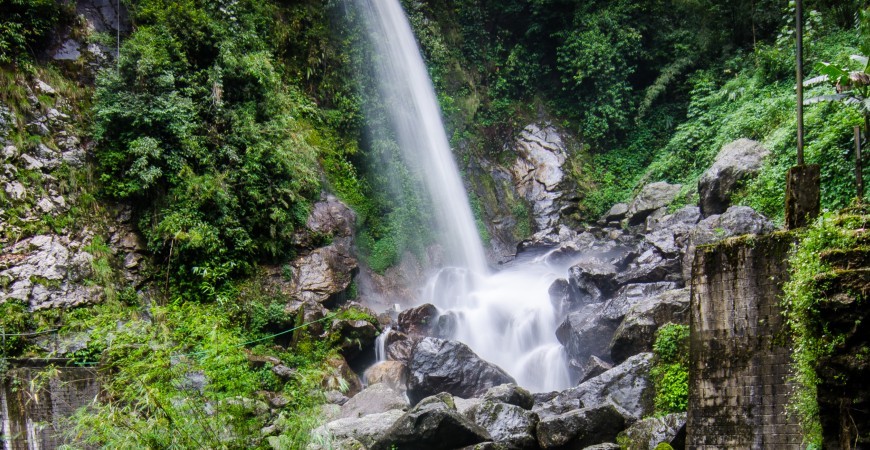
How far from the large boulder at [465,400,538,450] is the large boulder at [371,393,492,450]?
34cm

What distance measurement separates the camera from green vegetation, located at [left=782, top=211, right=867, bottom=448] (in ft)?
15.0

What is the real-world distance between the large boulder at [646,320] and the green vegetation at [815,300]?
3.82 meters

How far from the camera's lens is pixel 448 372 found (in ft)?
35.4

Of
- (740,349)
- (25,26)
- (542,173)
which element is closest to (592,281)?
(740,349)

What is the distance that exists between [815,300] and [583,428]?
12.9 feet

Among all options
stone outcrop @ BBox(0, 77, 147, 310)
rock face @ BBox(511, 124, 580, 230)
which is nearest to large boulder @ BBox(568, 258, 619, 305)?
rock face @ BBox(511, 124, 580, 230)

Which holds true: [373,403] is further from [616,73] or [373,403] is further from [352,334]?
[616,73]

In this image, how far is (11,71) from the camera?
11.4 meters

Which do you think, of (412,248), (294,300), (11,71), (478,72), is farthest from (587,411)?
(478,72)

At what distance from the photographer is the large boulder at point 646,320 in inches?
367

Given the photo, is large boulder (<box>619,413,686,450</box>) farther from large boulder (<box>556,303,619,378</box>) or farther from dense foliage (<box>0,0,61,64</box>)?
dense foliage (<box>0,0,61,64</box>)

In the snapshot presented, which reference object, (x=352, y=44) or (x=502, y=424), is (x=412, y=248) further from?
(x=502, y=424)

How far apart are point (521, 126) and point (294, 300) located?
453 inches

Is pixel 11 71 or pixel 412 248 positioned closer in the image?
pixel 11 71
